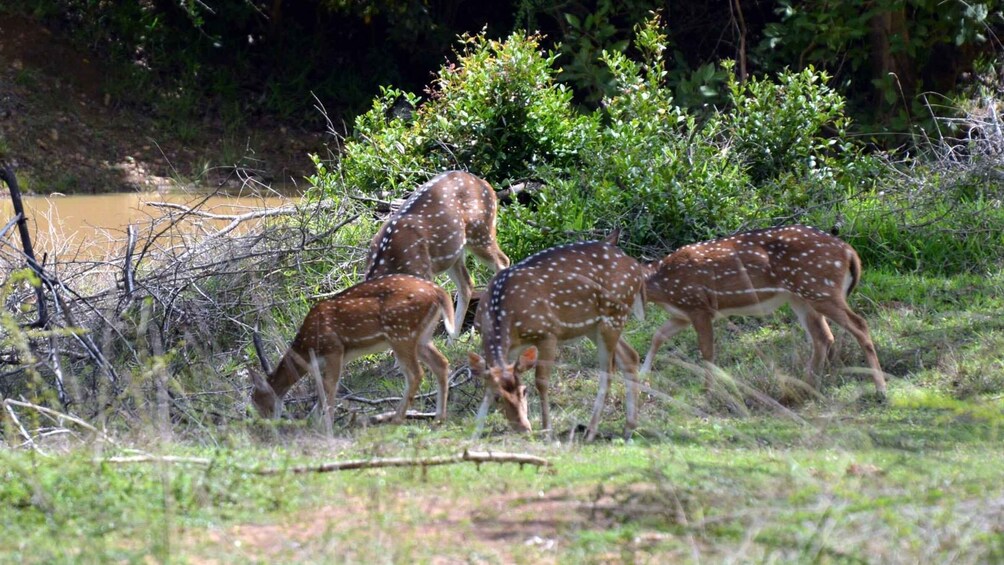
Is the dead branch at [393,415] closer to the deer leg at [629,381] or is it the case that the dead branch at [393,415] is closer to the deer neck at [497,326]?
the deer neck at [497,326]

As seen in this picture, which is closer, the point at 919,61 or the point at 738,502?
the point at 738,502

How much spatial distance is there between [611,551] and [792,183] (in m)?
8.73

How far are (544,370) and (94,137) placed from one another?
53.2 ft

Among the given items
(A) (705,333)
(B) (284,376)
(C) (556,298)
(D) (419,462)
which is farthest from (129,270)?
(D) (419,462)

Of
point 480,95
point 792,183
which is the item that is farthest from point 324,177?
point 792,183

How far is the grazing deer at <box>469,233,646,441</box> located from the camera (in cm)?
884

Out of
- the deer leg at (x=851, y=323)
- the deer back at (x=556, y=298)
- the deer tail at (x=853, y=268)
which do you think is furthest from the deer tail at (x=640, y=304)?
the deer tail at (x=853, y=268)

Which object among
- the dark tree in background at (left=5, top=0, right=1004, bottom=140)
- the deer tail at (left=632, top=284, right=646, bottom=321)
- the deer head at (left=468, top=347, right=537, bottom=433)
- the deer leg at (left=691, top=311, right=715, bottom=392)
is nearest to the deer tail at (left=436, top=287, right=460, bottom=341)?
the deer head at (left=468, top=347, right=537, bottom=433)

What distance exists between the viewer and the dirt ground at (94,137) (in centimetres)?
2158

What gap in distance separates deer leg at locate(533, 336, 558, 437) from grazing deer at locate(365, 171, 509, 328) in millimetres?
2037

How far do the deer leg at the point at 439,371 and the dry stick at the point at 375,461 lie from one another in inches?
113

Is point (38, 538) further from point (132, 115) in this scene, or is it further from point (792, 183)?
point (132, 115)

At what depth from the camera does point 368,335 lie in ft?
31.0

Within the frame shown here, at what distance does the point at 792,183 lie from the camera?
13.0m
